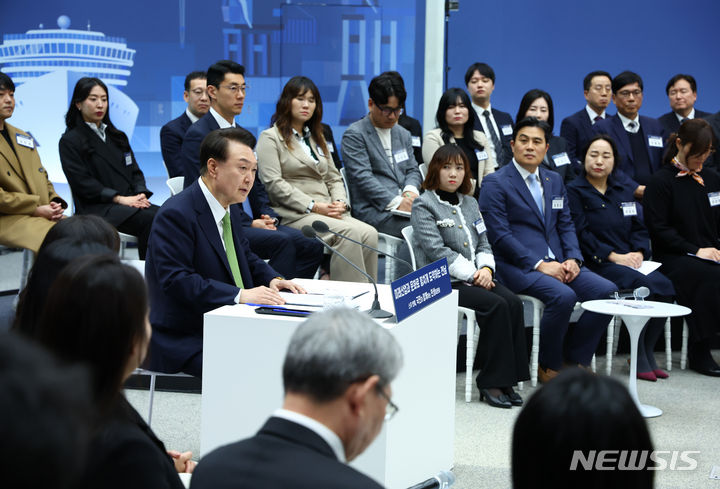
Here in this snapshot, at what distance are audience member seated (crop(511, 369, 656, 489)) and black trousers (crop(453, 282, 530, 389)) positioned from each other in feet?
11.1

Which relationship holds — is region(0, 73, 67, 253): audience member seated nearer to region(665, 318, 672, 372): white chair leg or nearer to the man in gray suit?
the man in gray suit

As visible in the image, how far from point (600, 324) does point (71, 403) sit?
Answer: 4.47 meters

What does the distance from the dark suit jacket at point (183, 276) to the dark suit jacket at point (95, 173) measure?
2.05 m

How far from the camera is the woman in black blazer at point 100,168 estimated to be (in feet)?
17.1

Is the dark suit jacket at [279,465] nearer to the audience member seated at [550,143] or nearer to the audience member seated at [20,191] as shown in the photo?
the audience member seated at [20,191]

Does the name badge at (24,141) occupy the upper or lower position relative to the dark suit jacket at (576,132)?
lower

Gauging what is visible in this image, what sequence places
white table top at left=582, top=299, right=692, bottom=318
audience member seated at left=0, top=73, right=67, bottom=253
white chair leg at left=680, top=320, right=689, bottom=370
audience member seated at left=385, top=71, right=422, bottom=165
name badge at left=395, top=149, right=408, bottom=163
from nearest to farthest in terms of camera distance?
white table top at left=582, top=299, right=692, bottom=318, audience member seated at left=0, top=73, right=67, bottom=253, white chair leg at left=680, top=320, right=689, bottom=370, name badge at left=395, top=149, right=408, bottom=163, audience member seated at left=385, top=71, right=422, bottom=165

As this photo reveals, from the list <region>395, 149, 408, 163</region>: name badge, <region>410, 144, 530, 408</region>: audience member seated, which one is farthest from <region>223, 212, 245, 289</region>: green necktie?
<region>395, 149, 408, 163</region>: name badge

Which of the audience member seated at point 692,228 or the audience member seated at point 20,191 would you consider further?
→ the audience member seated at point 692,228

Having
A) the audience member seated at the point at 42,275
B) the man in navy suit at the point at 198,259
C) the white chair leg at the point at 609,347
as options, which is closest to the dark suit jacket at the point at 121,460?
the audience member seated at the point at 42,275

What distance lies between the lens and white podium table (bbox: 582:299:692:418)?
14.0 feet

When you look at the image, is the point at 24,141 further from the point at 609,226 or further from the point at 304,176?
the point at 609,226

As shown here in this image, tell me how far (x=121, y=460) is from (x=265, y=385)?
1.50 m

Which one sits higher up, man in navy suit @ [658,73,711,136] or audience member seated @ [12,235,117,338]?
man in navy suit @ [658,73,711,136]
